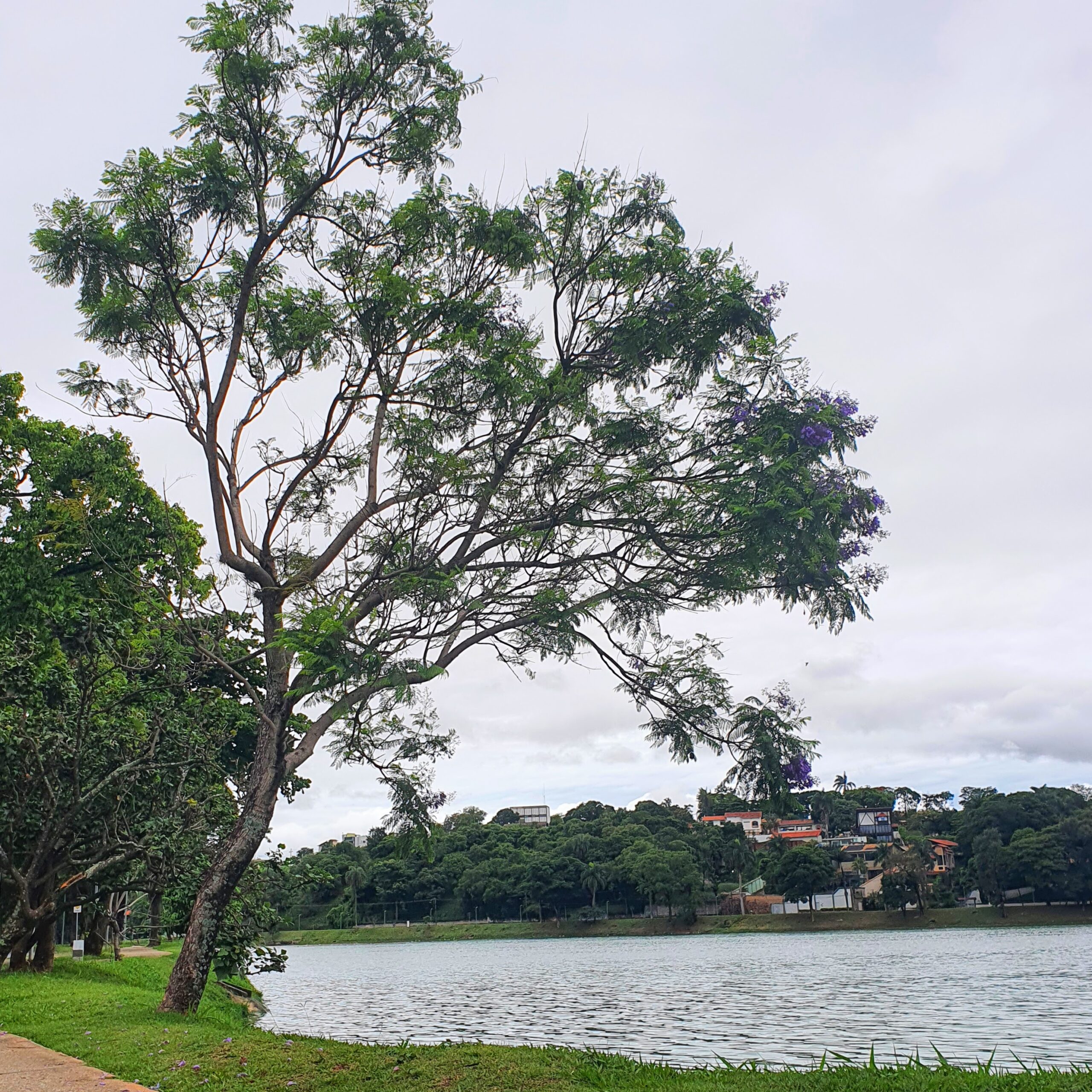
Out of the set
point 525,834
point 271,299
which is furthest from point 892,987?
point 525,834

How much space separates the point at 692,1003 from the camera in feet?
84.2

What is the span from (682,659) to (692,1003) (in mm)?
17192

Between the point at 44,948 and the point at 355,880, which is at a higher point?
the point at 355,880

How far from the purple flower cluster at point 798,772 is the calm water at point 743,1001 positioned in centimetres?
574

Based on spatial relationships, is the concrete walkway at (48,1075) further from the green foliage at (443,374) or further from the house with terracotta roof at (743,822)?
the house with terracotta roof at (743,822)

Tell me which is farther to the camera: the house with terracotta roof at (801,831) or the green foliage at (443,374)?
the house with terracotta roof at (801,831)

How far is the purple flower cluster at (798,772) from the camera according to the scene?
11055 millimetres

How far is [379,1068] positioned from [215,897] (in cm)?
354

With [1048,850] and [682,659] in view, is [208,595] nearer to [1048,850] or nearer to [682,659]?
[682,659]

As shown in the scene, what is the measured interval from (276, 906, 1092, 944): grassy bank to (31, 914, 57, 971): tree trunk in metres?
61.4

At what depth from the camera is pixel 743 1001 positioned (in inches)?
1033

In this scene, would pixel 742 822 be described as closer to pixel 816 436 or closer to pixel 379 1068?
pixel 379 1068

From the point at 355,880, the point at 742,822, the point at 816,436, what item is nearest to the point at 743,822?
the point at 742,822

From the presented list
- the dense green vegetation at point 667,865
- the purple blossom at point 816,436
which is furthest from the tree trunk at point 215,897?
the dense green vegetation at point 667,865
